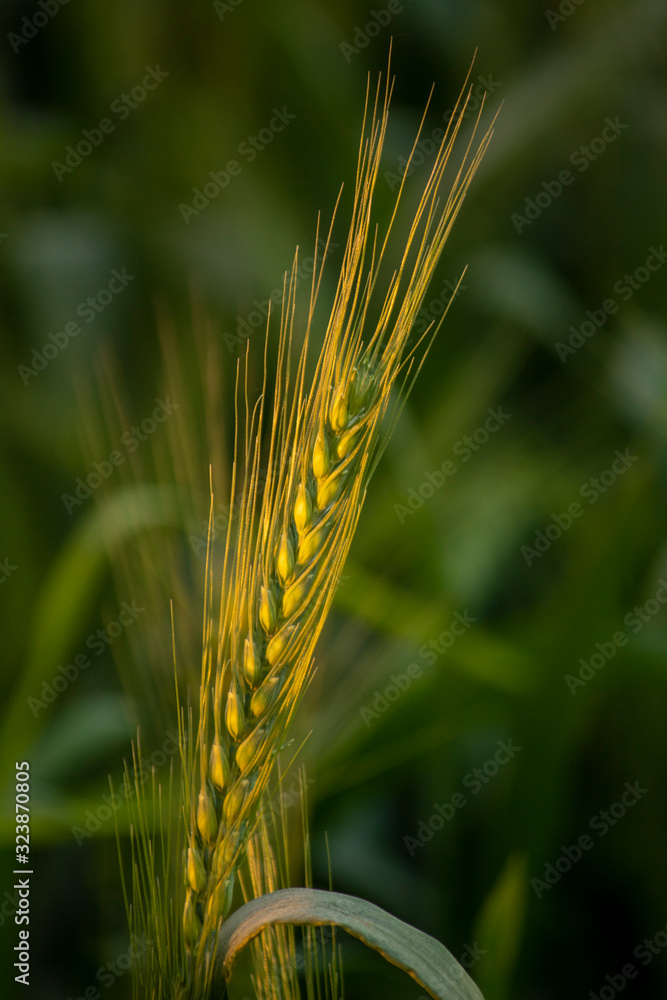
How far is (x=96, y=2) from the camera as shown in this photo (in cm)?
104

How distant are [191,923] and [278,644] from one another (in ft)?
0.45

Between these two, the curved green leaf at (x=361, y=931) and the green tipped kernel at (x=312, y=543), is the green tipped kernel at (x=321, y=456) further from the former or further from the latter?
the curved green leaf at (x=361, y=931)

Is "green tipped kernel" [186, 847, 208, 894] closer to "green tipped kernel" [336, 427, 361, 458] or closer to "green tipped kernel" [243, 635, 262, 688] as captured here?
"green tipped kernel" [243, 635, 262, 688]

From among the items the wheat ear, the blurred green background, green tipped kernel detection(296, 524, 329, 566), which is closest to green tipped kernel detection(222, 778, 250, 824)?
the wheat ear

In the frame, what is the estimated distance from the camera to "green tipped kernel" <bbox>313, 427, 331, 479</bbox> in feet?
1.25

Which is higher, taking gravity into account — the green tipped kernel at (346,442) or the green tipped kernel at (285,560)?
the green tipped kernel at (346,442)

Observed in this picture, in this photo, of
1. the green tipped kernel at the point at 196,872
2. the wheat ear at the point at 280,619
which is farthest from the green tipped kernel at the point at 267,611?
the green tipped kernel at the point at 196,872

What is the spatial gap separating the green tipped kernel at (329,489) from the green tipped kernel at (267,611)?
0.16ft

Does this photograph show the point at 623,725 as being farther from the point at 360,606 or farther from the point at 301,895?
the point at 301,895

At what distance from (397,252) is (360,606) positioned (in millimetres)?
404

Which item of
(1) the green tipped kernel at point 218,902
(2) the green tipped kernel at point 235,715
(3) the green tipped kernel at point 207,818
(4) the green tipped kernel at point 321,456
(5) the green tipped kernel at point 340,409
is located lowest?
(1) the green tipped kernel at point 218,902

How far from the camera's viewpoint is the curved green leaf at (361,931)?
32cm

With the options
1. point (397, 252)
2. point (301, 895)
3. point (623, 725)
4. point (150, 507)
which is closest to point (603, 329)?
point (397, 252)

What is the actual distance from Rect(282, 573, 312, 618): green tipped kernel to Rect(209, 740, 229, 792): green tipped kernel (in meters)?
0.07
